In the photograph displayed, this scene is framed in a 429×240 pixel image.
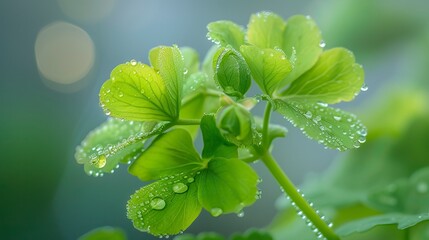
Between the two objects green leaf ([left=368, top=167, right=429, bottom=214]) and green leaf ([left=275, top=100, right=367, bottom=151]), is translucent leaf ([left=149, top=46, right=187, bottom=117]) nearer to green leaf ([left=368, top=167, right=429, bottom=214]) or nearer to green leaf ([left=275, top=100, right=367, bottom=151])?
green leaf ([left=275, top=100, right=367, bottom=151])

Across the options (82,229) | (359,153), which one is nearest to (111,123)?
(359,153)

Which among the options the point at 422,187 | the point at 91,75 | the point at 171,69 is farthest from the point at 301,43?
the point at 91,75

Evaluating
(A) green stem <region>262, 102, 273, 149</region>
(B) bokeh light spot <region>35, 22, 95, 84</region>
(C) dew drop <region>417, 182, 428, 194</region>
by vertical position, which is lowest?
(C) dew drop <region>417, 182, 428, 194</region>

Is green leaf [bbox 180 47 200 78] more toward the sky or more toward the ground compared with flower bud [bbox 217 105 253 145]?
more toward the sky

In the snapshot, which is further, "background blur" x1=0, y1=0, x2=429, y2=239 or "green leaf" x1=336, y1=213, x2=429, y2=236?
"background blur" x1=0, y1=0, x2=429, y2=239

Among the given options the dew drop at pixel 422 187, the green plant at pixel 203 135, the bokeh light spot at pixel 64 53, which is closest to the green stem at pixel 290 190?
the green plant at pixel 203 135

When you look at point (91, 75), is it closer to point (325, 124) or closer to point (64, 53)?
point (64, 53)

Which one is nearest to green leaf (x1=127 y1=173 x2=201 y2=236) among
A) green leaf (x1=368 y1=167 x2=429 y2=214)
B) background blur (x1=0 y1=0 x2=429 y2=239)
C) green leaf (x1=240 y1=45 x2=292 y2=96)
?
green leaf (x1=240 y1=45 x2=292 y2=96)
